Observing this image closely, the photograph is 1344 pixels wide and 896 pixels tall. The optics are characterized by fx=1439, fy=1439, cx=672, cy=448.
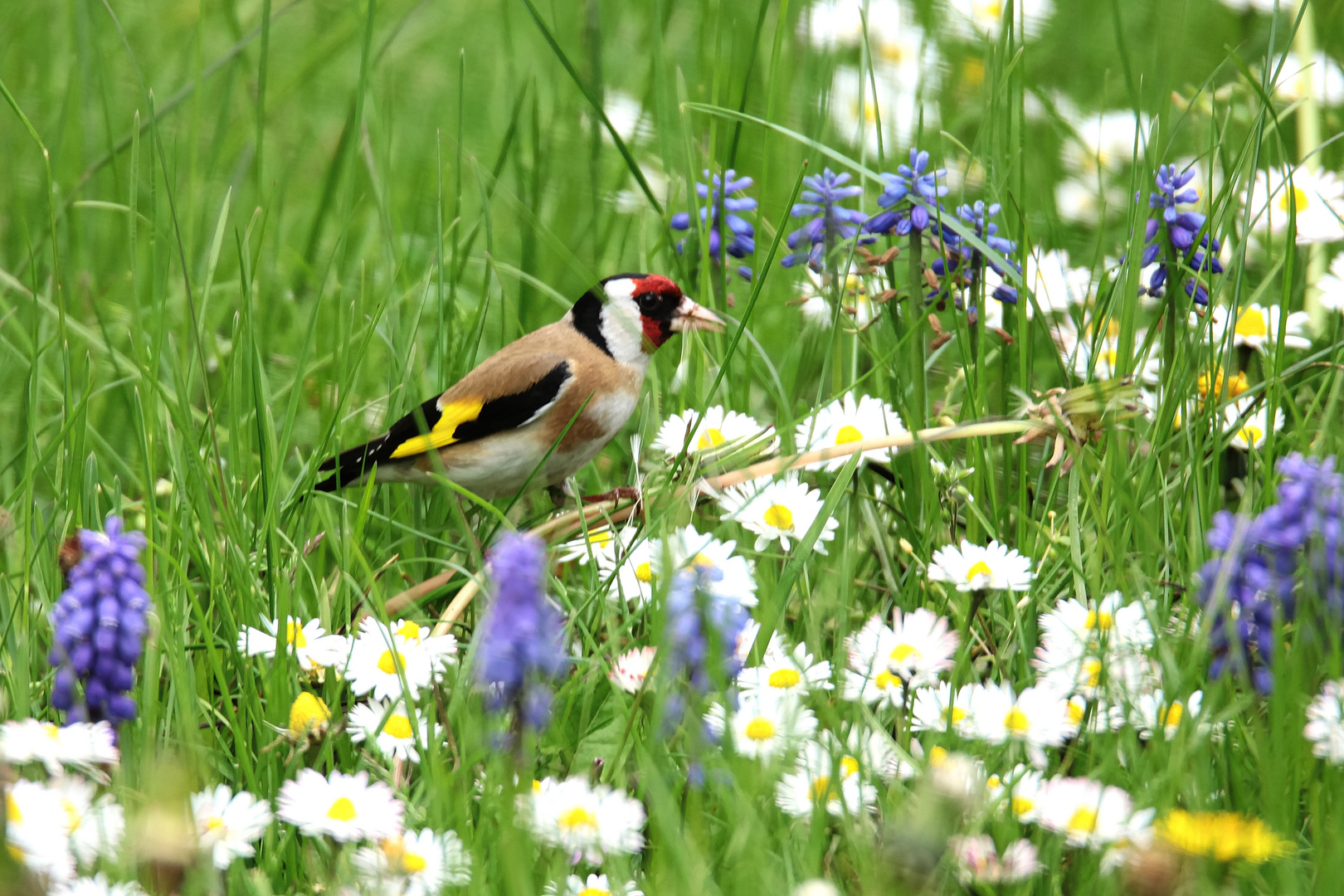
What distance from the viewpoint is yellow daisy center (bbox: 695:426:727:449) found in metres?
2.54

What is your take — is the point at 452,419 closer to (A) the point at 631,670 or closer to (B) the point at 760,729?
(A) the point at 631,670

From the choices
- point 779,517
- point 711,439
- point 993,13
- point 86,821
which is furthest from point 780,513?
point 993,13

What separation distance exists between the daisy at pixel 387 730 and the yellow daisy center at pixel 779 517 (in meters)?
0.64

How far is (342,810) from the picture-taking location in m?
1.64

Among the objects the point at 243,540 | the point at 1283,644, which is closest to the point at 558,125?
the point at 243,540

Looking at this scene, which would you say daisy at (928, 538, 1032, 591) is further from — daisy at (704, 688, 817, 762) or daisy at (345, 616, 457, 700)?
daisy at (345, 616, 457, 700)

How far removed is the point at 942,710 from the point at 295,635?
2.99ft

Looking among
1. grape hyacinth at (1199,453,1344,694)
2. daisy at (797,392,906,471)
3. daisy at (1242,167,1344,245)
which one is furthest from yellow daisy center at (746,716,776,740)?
daisy at (1242,167,1344,245)

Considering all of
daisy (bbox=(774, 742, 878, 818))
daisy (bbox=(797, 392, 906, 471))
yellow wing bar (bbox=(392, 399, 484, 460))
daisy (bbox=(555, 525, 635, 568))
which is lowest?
daisy (bbox=(774, 742, 878, 818))

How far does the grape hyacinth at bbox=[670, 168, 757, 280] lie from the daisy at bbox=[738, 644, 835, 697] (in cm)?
120

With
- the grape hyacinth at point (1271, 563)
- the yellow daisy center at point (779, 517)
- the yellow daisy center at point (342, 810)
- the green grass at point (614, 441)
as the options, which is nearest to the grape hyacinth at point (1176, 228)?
the green grass at point (614, 441)

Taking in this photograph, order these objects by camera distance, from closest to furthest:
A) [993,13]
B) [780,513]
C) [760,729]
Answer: [760,729] < [780,513] < [993,13]

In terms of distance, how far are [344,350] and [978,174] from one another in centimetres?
237

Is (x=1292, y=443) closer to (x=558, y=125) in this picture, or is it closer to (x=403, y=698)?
(x=403, y=698)
